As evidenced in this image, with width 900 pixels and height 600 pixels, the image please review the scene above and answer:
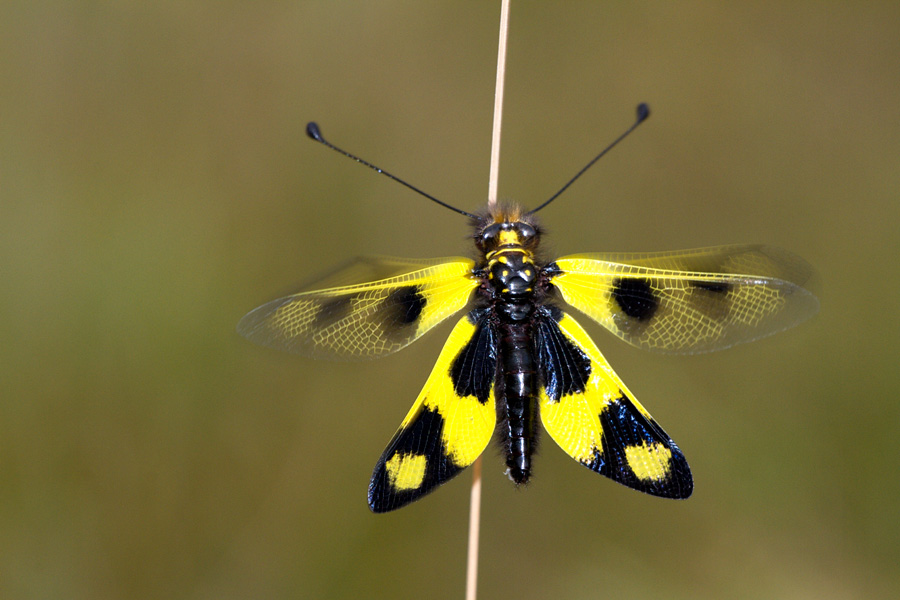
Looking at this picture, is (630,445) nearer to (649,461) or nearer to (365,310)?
(649,461)

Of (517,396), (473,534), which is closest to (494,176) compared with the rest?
(517,396)

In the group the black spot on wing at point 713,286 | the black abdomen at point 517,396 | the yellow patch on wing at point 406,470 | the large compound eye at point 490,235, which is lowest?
the yellow patch on wing at point 406,470

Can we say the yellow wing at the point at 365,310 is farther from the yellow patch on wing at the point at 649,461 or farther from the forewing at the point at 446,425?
the yellow patch on wing at the point at 649,461

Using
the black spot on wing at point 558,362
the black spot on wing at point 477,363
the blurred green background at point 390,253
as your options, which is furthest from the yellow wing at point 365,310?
the blurred green background at point 390,253

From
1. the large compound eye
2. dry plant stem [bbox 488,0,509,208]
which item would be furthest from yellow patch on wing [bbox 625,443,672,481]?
dry plant stem [bbox 488,0,509,208]

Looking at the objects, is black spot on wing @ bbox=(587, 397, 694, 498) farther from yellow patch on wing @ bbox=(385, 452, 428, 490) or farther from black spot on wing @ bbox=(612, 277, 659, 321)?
yellow patch on wing @ bbox=(385, 452, 428, 490)

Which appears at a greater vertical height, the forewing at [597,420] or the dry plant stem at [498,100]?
the dry plant stem at [498,100]

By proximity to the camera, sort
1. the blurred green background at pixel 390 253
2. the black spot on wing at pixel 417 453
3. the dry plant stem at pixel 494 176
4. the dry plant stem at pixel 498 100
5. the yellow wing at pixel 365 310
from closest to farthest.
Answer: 1. the black spot on wing at pixel 417 453
2. the yellow wing at pixel 365 310
3. the dry plant stem at pixel 494 176
4. the dry plant stem at pixel 498 100
5. the blurred green background at pixel 390 253
